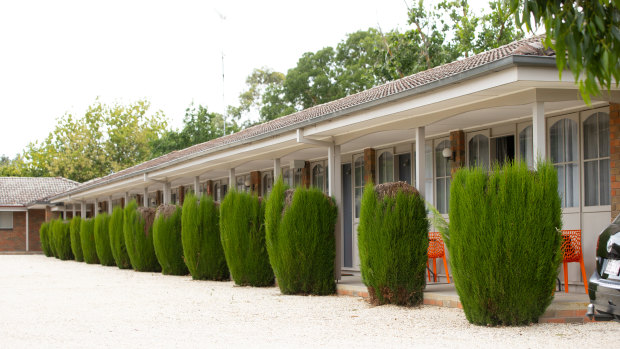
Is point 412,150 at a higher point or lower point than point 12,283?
higher

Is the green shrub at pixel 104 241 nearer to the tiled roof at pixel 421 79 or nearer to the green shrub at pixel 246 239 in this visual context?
the tiled roof at pixel 421 79

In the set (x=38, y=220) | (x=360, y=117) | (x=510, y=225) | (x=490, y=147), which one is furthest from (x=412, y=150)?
(x=38, y=220)

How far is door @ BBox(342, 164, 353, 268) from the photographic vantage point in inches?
637

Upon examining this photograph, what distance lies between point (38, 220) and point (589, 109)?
121ft

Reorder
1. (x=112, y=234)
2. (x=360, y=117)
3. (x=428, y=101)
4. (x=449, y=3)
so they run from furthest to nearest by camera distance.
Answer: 1. (x=449, y=3)
2. (x=112, y=234)
3. (x=360, y=117)
4. (x=428, y=101)

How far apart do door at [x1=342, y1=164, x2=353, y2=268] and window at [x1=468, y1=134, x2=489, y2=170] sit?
14.5 ft

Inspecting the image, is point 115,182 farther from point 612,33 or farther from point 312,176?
point 612,33

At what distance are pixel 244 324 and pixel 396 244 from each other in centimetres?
233

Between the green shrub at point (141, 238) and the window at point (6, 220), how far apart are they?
2373 cm

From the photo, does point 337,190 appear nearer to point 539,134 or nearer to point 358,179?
point 358,179

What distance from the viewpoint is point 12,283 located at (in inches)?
635

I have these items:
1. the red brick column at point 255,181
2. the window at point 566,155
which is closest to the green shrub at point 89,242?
the red brick column at point 255,181

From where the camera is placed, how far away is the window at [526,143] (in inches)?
427

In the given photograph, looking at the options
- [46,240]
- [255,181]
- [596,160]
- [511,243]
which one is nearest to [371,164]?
[596,160]
